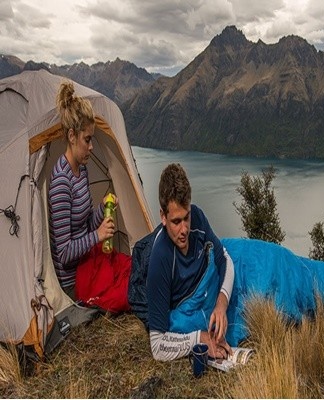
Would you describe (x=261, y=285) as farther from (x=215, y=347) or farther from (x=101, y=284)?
(x=101, y=284)

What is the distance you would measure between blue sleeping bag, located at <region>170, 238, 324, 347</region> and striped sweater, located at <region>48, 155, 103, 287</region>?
1.20 metres

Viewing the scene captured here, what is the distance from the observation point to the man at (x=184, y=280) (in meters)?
2.82

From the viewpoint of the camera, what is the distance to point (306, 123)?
187m

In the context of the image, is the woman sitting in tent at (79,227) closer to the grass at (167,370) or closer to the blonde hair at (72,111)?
the blonde hair at (72,111)

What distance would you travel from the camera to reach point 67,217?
4.04 metres

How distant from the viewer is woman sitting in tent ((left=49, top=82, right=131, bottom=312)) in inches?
157

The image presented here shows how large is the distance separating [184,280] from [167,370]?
630mm

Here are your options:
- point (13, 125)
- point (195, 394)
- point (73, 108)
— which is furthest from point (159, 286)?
point (13, 125)

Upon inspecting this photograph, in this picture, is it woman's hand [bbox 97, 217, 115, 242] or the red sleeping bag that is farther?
the red sleeping bag

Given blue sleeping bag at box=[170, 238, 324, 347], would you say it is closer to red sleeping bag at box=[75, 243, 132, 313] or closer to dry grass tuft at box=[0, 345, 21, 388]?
red sleeping bag at box=[75, 243, 132, 313]

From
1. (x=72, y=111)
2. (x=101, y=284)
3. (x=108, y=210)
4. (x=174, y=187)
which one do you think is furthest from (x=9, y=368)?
(x=72, y=111)

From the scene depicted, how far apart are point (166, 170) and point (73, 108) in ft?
5.34

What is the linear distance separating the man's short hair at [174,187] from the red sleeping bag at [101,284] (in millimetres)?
1617

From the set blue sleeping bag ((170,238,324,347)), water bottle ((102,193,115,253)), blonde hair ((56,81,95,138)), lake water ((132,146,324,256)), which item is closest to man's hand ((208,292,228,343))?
blue sleeping bag ((170,238,324,347))
